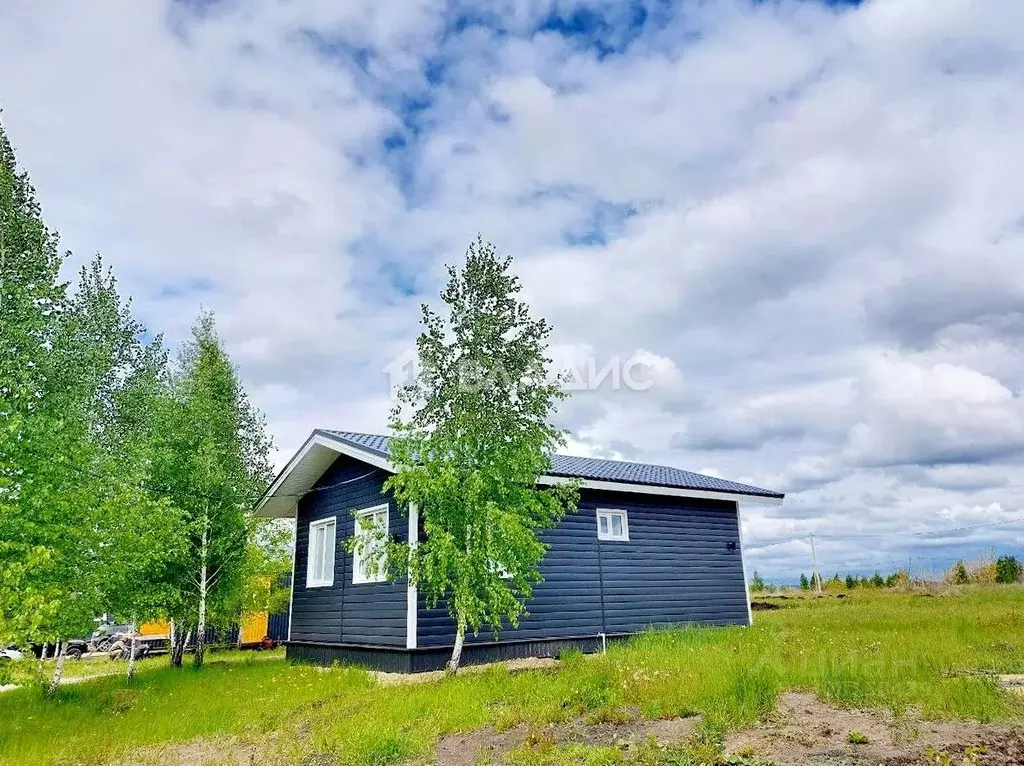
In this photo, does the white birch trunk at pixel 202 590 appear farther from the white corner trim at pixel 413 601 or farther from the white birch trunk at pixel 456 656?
the white birch trunk at pixel 456 656

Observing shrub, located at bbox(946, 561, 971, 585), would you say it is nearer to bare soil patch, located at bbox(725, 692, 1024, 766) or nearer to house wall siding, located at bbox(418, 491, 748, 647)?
house wall siding, located at bbox(418, 491, 748, 647)

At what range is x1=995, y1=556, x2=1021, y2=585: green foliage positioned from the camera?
976 inches

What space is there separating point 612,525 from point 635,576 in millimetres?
1197

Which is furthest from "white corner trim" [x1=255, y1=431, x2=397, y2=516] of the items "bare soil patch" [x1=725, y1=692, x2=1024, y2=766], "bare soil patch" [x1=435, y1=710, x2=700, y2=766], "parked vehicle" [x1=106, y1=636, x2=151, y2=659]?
"parked vehicle" [x1=106, y1=636, x2=151, y2=659]

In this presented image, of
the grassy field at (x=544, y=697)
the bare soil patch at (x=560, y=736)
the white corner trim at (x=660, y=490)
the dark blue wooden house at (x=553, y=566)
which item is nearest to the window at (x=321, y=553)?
the dark blue wooden house at (x=553, y=566)

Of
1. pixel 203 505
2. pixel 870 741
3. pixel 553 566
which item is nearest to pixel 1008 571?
pixel 553 566

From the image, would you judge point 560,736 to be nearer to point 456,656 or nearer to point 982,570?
point 456,656

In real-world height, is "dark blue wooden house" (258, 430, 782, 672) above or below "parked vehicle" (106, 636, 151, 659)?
above

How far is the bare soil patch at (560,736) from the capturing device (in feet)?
19.5

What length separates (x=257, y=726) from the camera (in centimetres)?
826

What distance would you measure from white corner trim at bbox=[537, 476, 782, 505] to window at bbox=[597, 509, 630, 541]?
1.78ft

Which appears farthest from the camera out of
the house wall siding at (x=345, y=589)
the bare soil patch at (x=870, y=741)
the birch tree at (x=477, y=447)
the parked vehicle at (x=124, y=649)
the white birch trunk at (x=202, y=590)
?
the parked vehicle at (x=124, y=649)

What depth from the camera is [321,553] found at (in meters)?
15.2

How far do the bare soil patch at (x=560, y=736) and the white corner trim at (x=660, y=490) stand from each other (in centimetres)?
561
